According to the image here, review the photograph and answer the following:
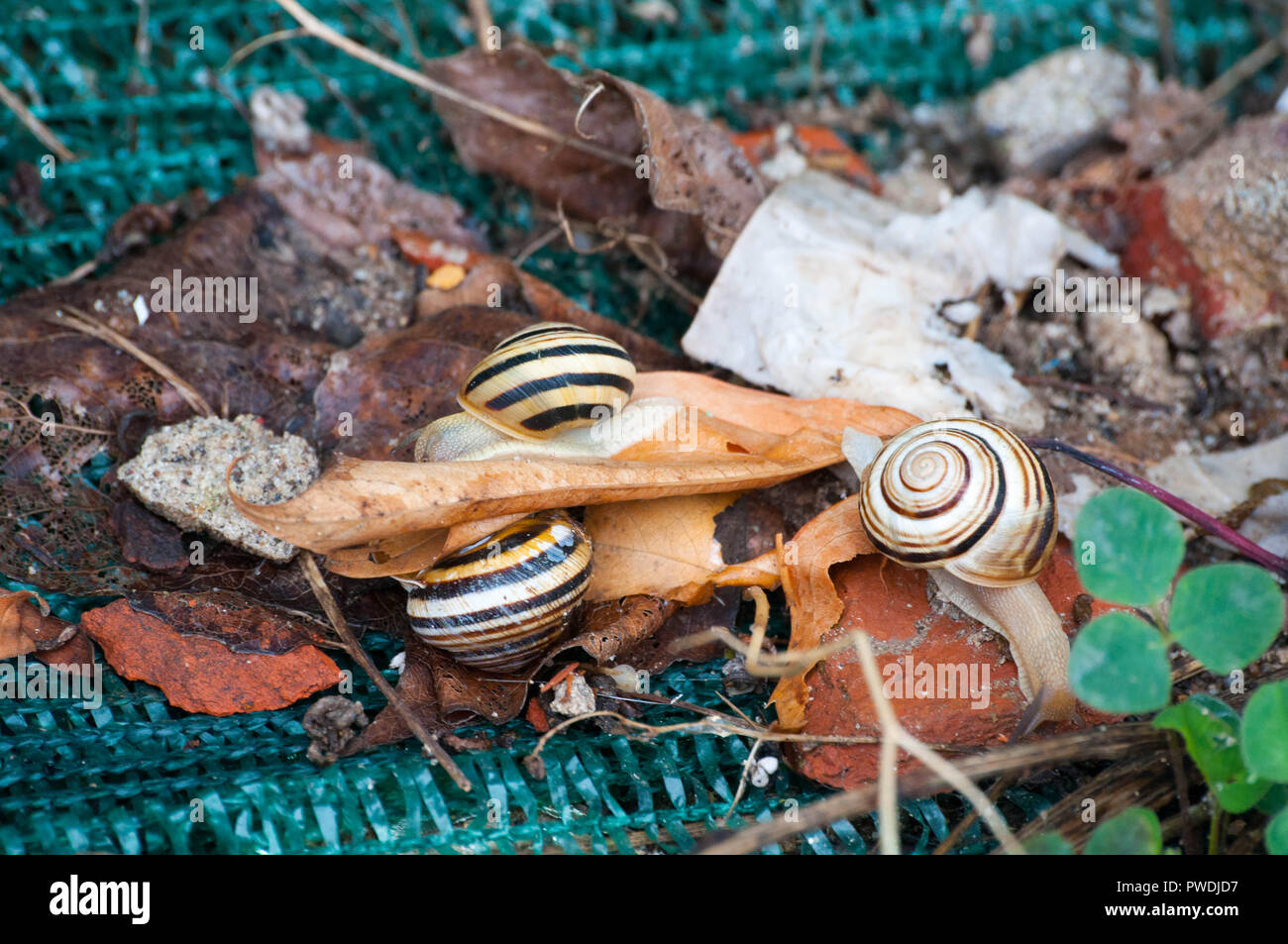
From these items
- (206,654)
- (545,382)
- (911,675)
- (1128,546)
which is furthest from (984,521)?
(206,654)

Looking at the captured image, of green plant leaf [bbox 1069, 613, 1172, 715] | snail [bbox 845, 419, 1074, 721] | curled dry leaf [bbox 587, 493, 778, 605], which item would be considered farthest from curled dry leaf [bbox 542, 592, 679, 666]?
green plant leaf [bbox 1069, 613, 1172, 715]

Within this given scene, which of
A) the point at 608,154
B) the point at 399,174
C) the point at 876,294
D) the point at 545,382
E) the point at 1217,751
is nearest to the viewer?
the point at 1217,751

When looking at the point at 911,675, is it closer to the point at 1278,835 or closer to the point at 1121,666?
the point at 1121,666

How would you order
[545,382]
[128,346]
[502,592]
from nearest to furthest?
[502,592] < [545,382] < [128,346]

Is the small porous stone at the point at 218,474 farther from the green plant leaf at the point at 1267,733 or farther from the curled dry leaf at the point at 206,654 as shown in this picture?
the green plant leaf at the point at 1267,733

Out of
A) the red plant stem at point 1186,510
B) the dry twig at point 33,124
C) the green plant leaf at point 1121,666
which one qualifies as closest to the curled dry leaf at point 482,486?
the red plant stem at point 1186,510

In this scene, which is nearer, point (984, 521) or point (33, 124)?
point (984, 521)

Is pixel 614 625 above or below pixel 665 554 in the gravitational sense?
below
